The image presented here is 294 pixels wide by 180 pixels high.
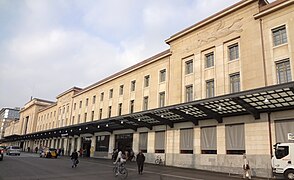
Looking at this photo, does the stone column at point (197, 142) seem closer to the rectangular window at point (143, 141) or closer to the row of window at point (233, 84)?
the row of window at point (233, 84)

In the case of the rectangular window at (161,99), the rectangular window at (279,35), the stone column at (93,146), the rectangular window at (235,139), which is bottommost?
the stone column at (93,146)

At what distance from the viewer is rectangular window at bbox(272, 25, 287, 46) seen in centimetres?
2130

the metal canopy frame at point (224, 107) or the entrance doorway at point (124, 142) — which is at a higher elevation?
the metal canopy frame at point (224, 107)

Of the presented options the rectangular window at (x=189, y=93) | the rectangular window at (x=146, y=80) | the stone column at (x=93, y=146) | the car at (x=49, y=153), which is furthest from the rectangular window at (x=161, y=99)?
the car at (x=49, y=153)

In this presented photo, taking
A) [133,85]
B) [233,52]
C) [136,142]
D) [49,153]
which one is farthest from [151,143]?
[49,153]

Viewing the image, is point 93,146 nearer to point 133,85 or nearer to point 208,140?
point 133,85

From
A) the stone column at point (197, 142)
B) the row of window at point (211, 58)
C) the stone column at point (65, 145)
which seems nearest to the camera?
the row of window at point (211, 58)

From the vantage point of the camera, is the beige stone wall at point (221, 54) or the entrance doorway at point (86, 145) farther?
the entrance doorway at point (86, 145)

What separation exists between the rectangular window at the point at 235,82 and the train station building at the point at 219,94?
0.10 meters

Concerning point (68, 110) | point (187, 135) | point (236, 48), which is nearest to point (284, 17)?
point (236, 48)

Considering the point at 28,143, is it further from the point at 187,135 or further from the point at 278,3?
the point at 278,3

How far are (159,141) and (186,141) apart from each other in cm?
472

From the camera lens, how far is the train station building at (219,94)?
20.1m

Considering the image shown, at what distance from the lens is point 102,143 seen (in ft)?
141
